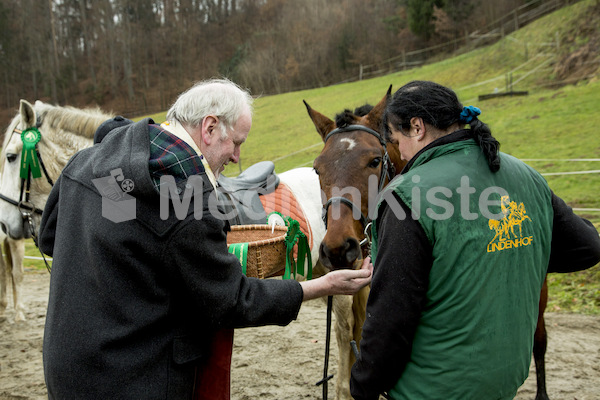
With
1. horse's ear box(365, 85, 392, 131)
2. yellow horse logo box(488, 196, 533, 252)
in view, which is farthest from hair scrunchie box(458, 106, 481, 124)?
horse's ear box(365, 85, 392, 131)

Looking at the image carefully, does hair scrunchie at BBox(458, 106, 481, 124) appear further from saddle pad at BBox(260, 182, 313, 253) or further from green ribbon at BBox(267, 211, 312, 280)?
saddle pad at BBox(260, 182, 313, 253)

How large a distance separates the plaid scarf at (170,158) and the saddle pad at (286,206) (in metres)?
1.81

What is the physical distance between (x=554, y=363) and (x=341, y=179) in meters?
2.97

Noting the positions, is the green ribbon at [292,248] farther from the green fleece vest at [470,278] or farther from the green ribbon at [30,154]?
the green ribbon at [30,154]

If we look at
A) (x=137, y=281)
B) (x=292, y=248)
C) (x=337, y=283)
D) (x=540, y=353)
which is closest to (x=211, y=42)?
(x=540, y=353)

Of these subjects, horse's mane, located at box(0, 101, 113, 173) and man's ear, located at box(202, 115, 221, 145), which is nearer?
man's ear, located at box(202, 115, 221, 145)

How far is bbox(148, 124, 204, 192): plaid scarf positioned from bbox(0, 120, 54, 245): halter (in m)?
2.88

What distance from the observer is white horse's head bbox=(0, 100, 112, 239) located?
3789 mm

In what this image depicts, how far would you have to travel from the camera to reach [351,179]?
2.58 meters

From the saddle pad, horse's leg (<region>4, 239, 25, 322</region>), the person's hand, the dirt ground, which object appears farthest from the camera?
horse's leg (<region>4, 239, 25, 322</region>)

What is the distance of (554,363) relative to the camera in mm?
3961

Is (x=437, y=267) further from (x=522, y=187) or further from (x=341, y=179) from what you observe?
(x=341, y=179)

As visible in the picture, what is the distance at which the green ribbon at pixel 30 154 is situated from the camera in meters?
3.77

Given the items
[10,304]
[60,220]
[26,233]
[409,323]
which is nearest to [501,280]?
[409,323]
